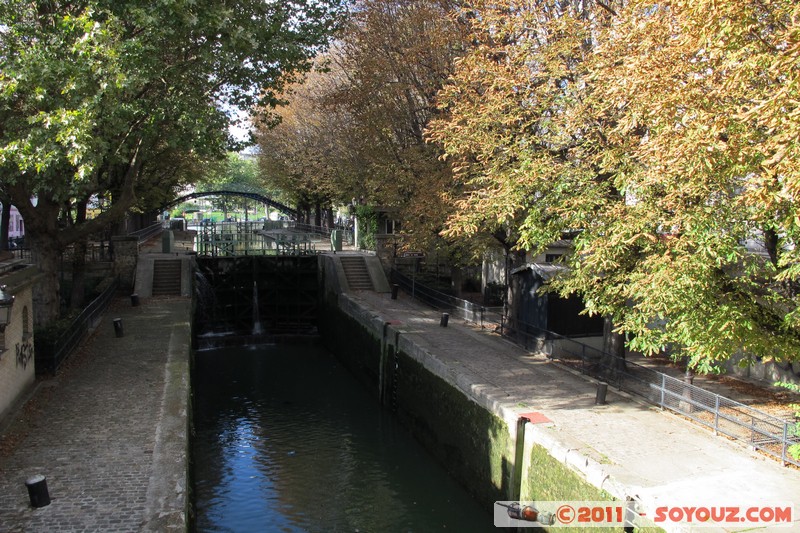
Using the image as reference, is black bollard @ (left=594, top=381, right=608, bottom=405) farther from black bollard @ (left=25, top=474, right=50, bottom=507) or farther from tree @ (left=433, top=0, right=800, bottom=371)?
black bollard @ (left=25, top=474, right=50, bottom=507)

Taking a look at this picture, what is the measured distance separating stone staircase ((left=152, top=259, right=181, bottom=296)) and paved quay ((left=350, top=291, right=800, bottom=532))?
13.3m

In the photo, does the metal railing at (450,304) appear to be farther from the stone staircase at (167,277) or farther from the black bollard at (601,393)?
the stone staircase at (167,277)

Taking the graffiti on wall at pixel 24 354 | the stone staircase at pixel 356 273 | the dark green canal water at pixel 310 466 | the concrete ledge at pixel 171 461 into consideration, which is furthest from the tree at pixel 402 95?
the graffiti on wall at pixel 24 354

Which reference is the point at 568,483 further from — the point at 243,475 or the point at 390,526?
the point at 243,475

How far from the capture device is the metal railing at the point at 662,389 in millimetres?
11766

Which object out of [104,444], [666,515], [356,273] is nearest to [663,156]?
[666,515]

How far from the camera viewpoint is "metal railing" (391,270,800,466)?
1177 cm

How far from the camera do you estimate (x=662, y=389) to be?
1405cm

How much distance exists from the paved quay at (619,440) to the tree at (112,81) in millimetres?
9278

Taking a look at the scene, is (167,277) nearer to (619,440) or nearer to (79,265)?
(79,265)

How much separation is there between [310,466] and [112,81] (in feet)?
32.2

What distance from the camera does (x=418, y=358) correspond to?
18.9 m

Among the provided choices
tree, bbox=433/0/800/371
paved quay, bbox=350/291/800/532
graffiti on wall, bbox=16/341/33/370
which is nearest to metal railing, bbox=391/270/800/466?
paved quay, bbox=350/291/800/532

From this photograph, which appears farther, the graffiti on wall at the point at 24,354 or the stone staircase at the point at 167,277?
the stone staircase at the point at 167,277
